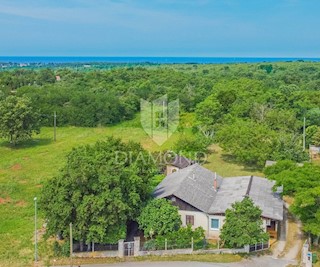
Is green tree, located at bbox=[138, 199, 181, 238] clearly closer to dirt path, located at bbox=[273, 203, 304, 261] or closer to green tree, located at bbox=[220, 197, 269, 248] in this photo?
green tree, located at bbox=[220, 197, 269, 248]

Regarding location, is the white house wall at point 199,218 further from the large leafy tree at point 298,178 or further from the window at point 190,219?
the large leafy tree at point 298,178

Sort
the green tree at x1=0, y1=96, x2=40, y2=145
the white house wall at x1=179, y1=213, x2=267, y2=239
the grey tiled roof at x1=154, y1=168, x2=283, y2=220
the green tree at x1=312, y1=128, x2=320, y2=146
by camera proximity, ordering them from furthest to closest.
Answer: the green tree at x1=0, y1=96, x2=40, y2=145 → the green tree at x1=312, y1=128, x2=320, y2=146 → the grey tiled roof at x1=154, y1=168, x2=283, y2=220 → the white house wall at x1=179, y1=213, x2=267, y2=239

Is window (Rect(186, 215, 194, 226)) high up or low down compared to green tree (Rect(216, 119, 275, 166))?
down

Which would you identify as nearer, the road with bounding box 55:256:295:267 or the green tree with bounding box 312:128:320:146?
the road with bounding box 55:256:295:267

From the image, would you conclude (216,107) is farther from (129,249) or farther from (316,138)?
(129,249)

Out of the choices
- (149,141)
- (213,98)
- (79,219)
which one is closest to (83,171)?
(79,219)

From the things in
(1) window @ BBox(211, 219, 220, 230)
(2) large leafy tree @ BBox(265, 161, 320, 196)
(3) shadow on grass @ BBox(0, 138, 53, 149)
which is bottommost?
(1) window @ BBox(211, 219, 220, 230)

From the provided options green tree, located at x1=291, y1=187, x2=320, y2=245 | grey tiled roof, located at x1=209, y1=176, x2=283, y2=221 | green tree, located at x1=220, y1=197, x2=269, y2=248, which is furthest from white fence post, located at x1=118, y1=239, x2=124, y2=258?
green tree, located at x1=291, y1=187, x2=320, y2=245

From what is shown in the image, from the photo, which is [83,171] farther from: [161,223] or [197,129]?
[197,129]
